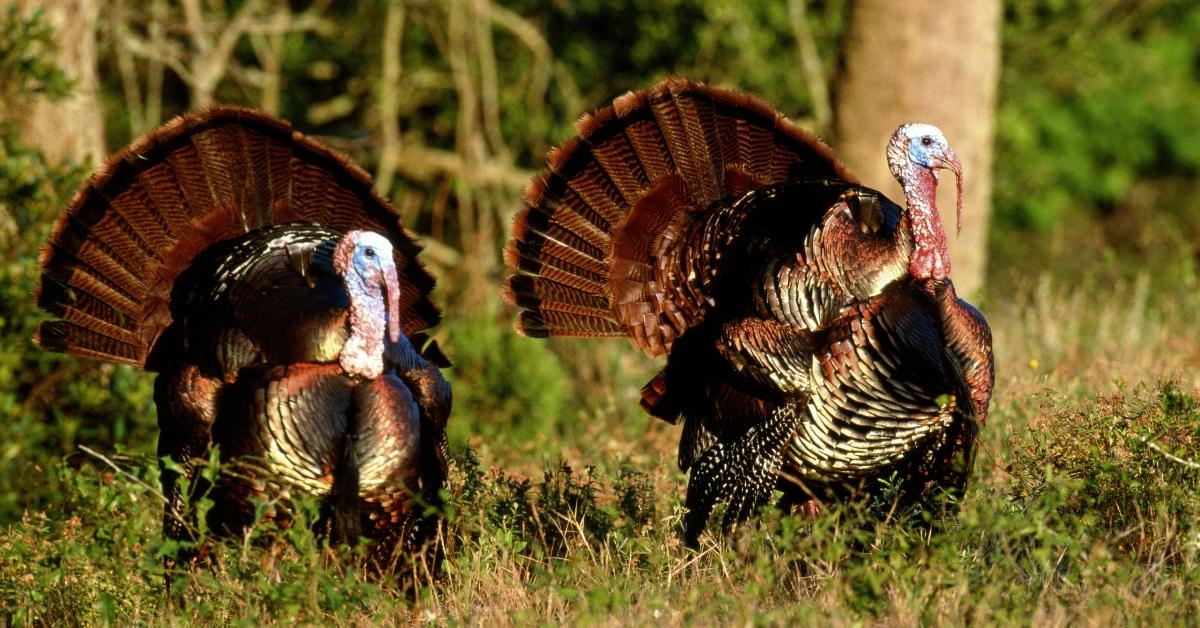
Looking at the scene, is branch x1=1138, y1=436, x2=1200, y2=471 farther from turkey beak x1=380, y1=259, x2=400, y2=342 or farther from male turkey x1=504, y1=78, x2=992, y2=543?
turkey beak x1=380, y1=259, x2=400, y2=342

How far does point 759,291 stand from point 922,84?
4251mm

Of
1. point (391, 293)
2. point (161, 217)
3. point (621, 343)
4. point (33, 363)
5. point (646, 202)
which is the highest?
point (646, 202)

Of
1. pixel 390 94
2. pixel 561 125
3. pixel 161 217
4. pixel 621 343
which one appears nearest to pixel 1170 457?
pixel 161 217

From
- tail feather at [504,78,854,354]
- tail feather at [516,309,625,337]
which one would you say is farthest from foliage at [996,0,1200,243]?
tail feather at [516,309,625,337]

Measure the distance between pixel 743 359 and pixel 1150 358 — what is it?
101 inches

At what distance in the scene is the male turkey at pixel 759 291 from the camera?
15.5 feet

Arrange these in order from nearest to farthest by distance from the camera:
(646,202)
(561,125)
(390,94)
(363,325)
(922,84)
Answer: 1. (363,325)
2. (646,202)
3. (922,84)
4. (390,94)
5. (561,125)

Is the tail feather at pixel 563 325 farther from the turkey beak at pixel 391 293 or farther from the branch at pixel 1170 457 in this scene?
the branch at pixel 1170 457

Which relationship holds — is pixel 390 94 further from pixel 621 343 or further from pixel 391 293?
pixel 391 293

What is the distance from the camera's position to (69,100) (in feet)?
22.9

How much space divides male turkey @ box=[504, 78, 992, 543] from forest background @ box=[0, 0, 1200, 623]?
10.3 inches

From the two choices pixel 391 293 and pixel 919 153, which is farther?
pixel 919 153

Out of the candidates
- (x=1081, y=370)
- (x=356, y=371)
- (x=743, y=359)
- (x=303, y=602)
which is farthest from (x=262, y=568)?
(x=1081, y=370)

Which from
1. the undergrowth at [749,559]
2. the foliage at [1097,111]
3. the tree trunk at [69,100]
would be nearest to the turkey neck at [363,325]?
the undergrowth at [749,559]
